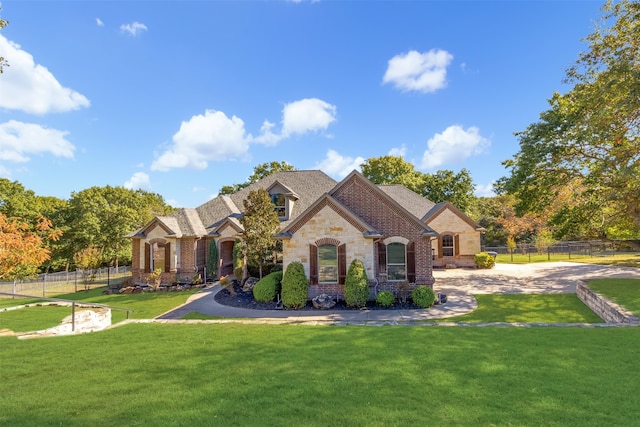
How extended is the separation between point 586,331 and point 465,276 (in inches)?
599

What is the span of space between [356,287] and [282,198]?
1178cm

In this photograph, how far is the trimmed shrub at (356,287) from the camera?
48.4 feet

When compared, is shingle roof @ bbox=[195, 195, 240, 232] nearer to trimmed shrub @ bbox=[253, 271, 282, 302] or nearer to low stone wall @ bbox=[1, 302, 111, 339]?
trimmed shrub @ bbox=[253, 271, 282, 302]

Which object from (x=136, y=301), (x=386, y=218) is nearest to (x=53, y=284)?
(x=136, y=301)

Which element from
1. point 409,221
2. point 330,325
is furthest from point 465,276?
point 330,325

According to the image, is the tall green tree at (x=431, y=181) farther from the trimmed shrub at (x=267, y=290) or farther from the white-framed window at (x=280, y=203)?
the trimmed shrub at (x=267, y=290)

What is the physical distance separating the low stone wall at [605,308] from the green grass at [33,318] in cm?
2002

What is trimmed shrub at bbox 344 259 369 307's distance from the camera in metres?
14.7

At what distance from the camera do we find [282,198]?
24688 millimetres

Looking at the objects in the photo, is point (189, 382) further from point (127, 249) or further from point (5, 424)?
point (127, 249)

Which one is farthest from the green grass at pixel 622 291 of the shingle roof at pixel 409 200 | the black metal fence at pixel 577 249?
the black metal fence at pixel 577 249

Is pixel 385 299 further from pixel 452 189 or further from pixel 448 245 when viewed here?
pixel 452 189

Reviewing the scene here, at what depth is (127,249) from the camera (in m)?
41.1

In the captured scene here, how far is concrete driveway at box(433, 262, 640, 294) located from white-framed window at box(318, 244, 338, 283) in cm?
698
